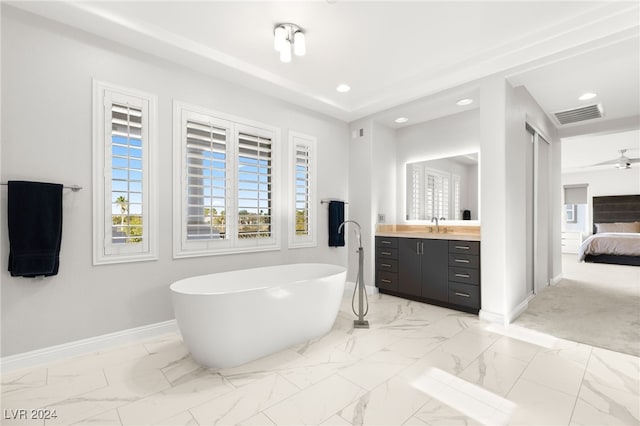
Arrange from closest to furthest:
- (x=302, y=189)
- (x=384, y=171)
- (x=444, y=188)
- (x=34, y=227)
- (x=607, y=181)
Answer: (x=34, y=227) < (x=302, y=189) < (x=444, y=188) < (x=384, y=171) < (x=607, y=181)

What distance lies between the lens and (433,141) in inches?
168

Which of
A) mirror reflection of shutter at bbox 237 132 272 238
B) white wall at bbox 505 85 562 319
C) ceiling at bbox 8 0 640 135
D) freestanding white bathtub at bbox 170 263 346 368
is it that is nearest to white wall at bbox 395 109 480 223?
ceiling at bbox 8 0 640 135

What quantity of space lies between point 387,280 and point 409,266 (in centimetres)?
41

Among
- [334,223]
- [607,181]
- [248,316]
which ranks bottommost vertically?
[248,316]

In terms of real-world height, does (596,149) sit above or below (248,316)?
above

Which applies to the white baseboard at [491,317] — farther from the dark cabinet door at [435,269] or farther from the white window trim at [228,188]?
the white window trim at [228,188]

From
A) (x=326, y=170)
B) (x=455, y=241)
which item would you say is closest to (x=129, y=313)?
(x=326, y=170)

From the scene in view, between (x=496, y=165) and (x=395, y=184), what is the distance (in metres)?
1.69

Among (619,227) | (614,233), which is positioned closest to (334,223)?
(614,233)

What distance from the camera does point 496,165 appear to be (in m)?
3.02

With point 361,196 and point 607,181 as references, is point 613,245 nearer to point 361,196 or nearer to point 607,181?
point 607,181

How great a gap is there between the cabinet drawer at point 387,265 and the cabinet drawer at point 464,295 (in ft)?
2.49

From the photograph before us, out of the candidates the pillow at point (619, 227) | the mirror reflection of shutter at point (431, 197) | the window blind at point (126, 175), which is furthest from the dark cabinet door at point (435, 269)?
the pillow at point (619, 227)

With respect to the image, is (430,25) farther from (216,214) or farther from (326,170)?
(216,214)
